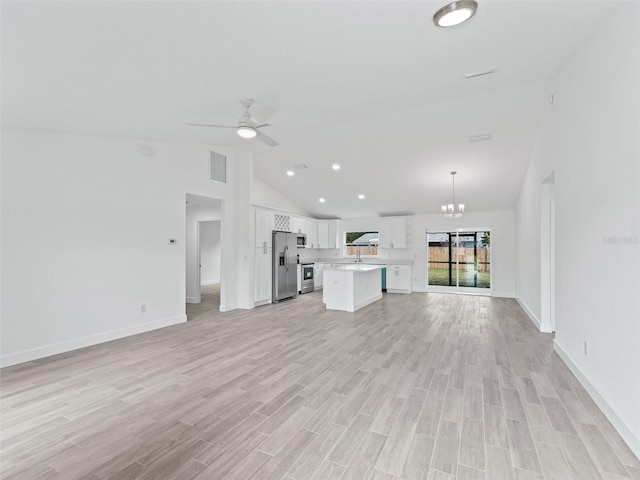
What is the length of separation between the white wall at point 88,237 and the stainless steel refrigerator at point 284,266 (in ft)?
7.74

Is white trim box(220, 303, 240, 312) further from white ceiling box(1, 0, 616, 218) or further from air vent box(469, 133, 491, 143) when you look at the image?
air vent box(469, 133, 491, 143)

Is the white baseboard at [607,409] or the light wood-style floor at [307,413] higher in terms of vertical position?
the white baseboard at [607,409]

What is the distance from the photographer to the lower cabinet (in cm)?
698

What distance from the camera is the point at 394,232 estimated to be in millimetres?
9625

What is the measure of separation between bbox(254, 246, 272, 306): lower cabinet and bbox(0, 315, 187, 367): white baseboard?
6.32 ft

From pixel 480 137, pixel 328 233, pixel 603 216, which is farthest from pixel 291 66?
pixel 328 233

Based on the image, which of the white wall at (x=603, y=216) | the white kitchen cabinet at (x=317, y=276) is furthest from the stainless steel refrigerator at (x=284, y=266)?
the white wall at (x=603, y=216)

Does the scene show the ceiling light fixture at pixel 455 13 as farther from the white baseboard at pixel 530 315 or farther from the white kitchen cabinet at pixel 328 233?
the white kitchen cabinet at pixel 328 233

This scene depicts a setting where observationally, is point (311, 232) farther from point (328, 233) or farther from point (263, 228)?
point (263, 228)

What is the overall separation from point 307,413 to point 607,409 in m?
2.44

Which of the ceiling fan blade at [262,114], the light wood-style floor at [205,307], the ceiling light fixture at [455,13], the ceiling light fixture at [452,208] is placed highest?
the ceiling light fixture at [455,13]

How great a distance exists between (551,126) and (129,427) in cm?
589

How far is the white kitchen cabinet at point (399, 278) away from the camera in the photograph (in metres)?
9.23

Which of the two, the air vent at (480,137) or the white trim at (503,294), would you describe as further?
the white trim at (503,294)
